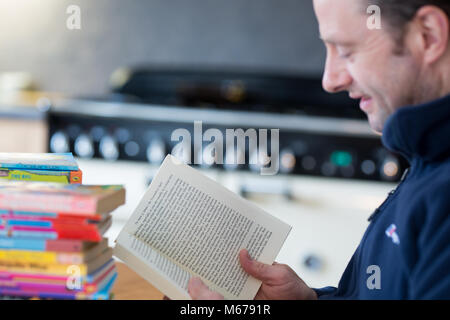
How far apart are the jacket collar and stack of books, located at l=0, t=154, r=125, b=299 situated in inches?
15.5

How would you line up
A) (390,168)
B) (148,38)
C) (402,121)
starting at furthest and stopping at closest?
(148,38) < (390,168) < (402,121)

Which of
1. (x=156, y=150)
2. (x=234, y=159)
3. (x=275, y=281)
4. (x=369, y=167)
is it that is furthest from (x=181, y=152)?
(x=275, y=281)

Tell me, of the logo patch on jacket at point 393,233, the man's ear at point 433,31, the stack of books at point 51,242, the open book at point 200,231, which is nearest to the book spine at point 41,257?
the stack of books at point 51,242

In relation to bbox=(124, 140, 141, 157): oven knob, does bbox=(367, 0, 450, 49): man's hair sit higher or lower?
higher

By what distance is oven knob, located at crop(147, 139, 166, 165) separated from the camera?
2.22m

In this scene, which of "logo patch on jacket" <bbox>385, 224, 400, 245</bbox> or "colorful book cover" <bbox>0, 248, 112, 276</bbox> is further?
"logo patch on jacket" <bbox>385, 224, 400, 245</bbox>

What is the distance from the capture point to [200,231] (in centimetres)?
89

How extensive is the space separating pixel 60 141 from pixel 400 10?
1744 millimetres

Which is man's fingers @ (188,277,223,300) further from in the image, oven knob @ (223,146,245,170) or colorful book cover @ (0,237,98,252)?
oven knob @ (223,146,245,170)

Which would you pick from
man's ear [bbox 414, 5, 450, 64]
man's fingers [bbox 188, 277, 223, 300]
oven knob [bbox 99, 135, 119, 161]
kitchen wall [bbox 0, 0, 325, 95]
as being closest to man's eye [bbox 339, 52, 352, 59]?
man's ear [bbox 414, 5, 450, 64]

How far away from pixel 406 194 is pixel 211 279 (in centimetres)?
31

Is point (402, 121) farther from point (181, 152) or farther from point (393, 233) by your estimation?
point (181, 152)

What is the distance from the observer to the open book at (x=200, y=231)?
2.78 feet

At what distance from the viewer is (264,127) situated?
2150 millimetres
